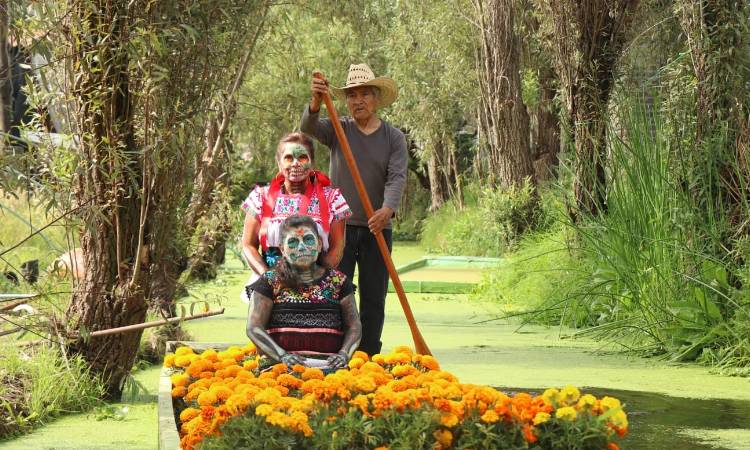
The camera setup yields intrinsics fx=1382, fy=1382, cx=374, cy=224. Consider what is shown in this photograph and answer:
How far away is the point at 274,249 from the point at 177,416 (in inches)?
40.9

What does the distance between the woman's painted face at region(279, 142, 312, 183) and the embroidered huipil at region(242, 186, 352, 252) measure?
0.09m

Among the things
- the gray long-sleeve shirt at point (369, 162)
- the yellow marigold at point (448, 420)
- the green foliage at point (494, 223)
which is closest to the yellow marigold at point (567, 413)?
the yellow marigold at point (448, 420)

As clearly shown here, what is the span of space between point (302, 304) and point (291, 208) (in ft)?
2.32

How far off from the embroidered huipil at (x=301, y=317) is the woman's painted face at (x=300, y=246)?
10 centimetres

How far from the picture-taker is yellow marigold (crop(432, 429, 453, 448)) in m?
3.84

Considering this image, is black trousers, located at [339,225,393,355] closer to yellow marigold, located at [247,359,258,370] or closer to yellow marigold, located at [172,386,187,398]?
yellow marigold, located at [247,359,258,370]

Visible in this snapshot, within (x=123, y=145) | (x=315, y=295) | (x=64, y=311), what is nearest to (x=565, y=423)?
(x=315, y=295)

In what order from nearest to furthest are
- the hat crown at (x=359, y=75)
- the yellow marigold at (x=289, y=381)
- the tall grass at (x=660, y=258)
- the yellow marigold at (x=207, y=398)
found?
the yellow marigold at (x=207, y=398) → the yellow marigold at (x=289, y=381) → the hat crown at (x=359, y=75) → the tall grass at (x=660, y=258)

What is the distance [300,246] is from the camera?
5.40 meters

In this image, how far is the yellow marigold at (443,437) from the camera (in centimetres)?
384

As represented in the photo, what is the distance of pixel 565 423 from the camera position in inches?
154

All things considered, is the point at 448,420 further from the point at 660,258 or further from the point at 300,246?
the point at 660,258

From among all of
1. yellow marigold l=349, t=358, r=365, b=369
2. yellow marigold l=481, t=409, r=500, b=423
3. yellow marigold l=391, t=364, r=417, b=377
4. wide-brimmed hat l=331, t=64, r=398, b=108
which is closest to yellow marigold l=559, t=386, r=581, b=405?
yellow marigold l=481, t=409, r=500, b=423

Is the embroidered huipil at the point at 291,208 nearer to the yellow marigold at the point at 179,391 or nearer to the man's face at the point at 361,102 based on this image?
the man's face at the point at 361,102
